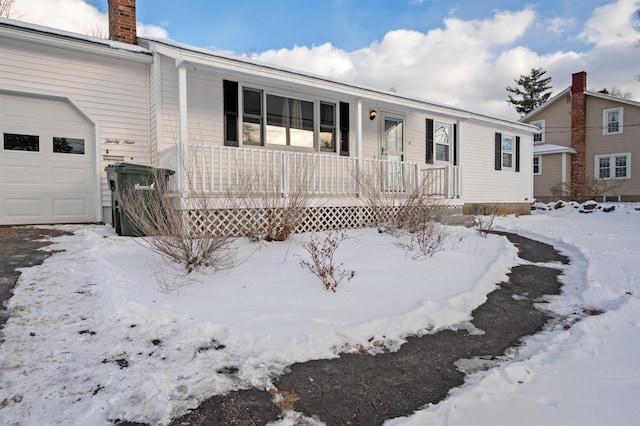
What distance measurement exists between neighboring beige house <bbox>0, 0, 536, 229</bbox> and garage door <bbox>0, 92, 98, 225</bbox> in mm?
16

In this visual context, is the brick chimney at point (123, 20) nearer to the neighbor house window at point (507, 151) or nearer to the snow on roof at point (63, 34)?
the snow on roof at point (63, 34)

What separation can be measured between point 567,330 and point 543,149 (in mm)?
21342

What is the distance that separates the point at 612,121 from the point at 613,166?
253 centimetres

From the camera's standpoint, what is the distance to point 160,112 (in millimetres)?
7281

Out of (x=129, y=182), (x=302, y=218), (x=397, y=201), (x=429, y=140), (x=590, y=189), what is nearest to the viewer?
(x=129, y=182)

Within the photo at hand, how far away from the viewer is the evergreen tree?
3491 centimetres

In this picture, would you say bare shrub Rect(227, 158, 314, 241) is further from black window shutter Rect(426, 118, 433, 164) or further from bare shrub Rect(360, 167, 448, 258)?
black window shutter Rect(426, 118, 433, 164)

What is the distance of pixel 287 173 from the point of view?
6996 millimetres

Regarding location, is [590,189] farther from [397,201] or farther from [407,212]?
[407,212]

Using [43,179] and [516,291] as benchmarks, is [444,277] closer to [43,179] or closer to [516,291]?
[516,291]

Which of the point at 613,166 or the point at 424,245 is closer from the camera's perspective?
the point at 424,245

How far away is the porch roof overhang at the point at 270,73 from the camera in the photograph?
6422mm

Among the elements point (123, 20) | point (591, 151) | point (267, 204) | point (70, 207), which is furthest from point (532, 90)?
point (70, 207)

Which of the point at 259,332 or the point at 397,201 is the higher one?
the point at 397,201
